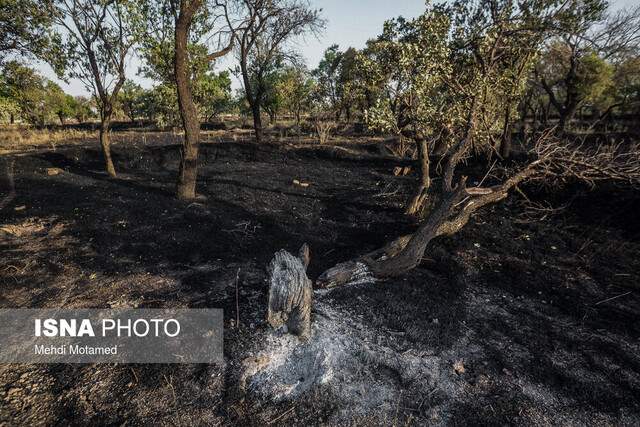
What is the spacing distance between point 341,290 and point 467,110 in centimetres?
583

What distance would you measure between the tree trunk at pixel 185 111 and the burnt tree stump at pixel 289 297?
6763mm

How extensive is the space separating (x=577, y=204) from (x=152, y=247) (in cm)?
1157

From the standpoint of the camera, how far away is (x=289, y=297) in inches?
151

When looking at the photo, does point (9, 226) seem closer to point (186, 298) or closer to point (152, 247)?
point (152, 247)

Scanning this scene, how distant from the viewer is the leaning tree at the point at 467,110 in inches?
228

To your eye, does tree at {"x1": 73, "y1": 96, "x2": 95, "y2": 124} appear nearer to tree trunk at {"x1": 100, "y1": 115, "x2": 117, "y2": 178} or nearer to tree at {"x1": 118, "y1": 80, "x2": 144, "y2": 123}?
tree at {"x1": 118, "y1": 80, "x2": 144, "y2": 123}

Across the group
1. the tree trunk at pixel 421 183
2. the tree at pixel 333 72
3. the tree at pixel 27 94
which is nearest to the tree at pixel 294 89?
the tree at pixel 333 72

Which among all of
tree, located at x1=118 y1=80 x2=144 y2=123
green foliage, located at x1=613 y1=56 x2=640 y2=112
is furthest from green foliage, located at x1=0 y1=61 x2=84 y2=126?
green foliage, located at x1=613 y1=56 x2=640 y2=112

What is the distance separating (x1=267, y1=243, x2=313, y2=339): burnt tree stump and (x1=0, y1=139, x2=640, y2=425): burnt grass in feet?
1.37

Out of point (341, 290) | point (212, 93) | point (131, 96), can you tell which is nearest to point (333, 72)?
point (212, 93)

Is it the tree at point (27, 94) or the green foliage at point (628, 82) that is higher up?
the green foliage at point (628, 82)

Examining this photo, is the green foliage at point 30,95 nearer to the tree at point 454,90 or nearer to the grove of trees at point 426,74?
the grove of trees at point 426,74

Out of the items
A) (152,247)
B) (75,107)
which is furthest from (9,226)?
(75,107)

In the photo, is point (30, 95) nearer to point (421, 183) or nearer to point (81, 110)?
point (81, 110)
